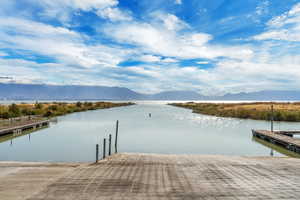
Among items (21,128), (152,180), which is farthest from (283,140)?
(21,128)

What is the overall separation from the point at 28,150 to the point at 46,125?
→ 17.5 metres

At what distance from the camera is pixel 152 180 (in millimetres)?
7809

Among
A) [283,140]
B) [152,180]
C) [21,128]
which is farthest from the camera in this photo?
[21,128]

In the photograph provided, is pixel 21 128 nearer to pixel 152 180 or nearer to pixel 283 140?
pixel 152 180

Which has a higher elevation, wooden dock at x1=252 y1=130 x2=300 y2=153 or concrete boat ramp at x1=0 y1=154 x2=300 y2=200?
concrete boat ramp at x1=0 y1=154 x2=300 y2=200

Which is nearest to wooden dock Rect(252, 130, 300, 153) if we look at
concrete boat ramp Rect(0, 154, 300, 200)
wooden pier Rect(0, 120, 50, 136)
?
concrete boat ramp Rect(0, 154, 300, 200)

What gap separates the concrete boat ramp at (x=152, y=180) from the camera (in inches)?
260

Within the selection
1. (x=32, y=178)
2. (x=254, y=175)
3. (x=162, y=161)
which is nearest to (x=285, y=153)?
(x=254, y=175)

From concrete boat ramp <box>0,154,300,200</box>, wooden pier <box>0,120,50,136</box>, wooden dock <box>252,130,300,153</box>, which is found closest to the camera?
concrete boat ramp <box>0,154,300,200</box>

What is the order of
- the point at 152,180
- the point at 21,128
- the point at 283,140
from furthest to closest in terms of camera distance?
1. the point at 21,128
2. the point at 283,140
3. the point at 152,180

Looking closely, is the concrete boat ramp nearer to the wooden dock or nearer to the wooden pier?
the wooden dock

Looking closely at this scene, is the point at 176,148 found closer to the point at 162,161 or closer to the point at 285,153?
the point at 162,161

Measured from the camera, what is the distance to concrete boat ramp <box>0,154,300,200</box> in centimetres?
660

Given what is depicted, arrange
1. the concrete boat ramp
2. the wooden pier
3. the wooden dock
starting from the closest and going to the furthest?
the concrete boat ramp, the wooden dock, the wooden pier
